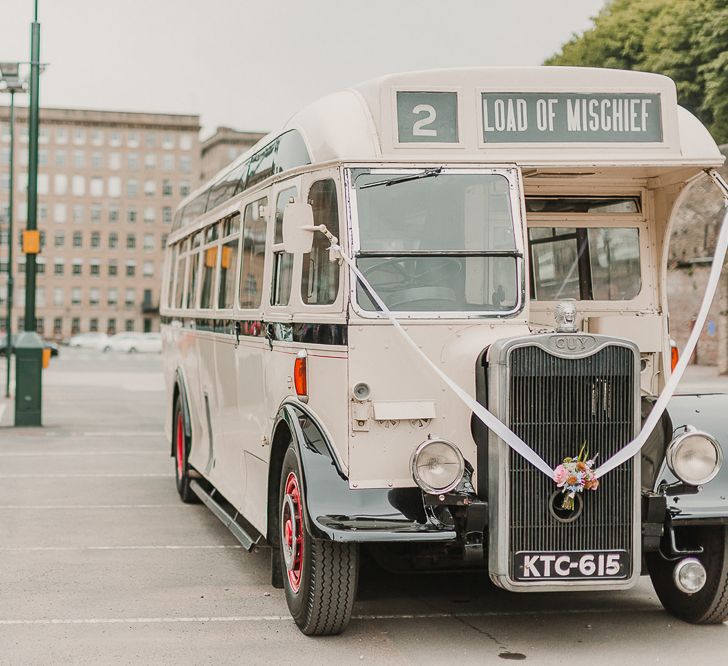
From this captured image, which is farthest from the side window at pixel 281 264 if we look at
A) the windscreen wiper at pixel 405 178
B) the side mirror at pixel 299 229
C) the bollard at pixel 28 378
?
the bollard at pixel 28 378

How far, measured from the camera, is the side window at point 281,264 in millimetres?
7008

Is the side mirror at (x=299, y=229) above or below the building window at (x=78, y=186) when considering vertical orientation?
below

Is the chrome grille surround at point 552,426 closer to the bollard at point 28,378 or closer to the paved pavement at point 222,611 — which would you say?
the paved pavement at point 222,611

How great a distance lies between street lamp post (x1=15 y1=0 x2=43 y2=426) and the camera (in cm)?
1827

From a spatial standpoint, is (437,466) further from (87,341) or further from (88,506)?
(87,341)

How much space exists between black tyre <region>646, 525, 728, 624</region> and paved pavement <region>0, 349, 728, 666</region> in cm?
9

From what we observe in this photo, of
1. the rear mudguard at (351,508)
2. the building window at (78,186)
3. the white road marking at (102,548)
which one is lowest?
the white road marking at (102,548)

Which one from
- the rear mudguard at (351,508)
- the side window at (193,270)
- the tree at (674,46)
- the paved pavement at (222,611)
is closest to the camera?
the rear mudguard at (351,508)

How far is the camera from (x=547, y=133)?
6.57 metres

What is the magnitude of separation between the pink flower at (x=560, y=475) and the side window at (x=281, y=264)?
1.95m

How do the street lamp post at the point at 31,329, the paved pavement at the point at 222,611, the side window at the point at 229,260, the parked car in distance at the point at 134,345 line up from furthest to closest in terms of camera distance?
the parked car in distance at the point at 134,345, the street lamp post at the point at 31,329, the side window at the point at 229,260, the paved pavement at the point at 222,611

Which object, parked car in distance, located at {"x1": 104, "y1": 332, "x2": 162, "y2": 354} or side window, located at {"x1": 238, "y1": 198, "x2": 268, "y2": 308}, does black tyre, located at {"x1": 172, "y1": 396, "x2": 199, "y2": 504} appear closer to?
side window, located at {"x1": 238, "y1": 198, "x2": 268, "y2": 308}

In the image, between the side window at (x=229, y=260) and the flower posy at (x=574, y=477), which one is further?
the side window at (x=229, y=260)

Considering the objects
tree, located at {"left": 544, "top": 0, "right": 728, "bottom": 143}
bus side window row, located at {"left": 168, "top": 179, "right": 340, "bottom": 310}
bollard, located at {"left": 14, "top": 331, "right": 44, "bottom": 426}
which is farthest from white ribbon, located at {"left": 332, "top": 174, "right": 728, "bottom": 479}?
tree, located at {"left": 544, "top": 0, "right": 728, "bottom": 143}
